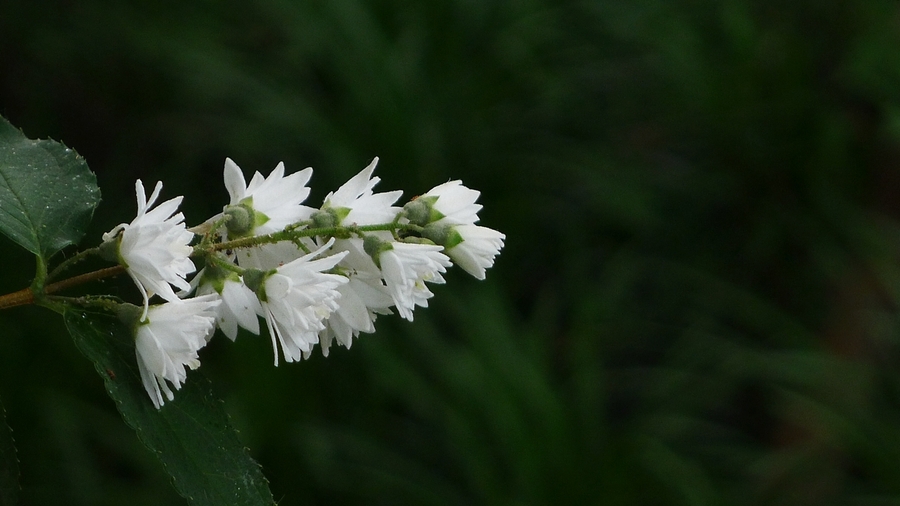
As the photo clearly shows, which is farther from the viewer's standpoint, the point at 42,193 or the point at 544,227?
the point at 544,227

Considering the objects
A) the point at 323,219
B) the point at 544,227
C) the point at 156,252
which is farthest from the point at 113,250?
the point at 544,227

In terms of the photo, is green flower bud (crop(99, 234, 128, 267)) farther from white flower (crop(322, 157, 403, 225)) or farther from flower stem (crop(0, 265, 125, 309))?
white flower (crop(322, 157, 403, 225))

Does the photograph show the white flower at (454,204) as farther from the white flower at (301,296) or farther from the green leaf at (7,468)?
the green leaf at (7,468)

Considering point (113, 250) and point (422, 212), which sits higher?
point (422, 212)

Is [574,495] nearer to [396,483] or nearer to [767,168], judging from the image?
[396,483]

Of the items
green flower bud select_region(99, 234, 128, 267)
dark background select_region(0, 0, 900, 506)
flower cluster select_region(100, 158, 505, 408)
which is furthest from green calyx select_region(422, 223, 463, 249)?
dark background select_region(0, 0, 900, 506)

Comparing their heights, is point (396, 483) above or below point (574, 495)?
below

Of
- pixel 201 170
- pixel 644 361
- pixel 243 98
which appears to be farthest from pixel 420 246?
pixel 644 361

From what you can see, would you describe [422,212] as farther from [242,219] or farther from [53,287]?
[53,287]
